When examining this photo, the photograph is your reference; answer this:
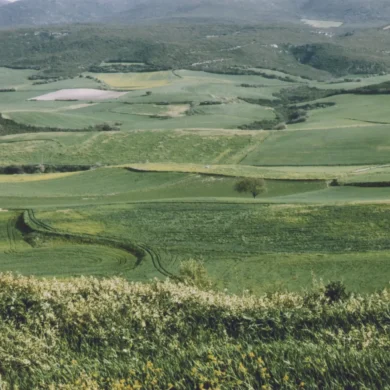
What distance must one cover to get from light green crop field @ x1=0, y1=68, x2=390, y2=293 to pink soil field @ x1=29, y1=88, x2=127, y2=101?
40.2 metres

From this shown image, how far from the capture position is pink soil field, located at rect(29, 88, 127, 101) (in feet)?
609

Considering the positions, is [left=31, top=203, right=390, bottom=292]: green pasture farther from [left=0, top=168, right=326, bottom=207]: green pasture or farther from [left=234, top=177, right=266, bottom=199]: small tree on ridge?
[left=234, top=177, right=266, bottom=199]: small tree on ridge

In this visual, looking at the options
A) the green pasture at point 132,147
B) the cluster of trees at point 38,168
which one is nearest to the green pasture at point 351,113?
the green pasture at point 132,147

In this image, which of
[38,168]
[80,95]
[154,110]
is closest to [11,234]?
[38,168]

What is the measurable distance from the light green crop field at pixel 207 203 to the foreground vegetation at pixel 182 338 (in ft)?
41.9

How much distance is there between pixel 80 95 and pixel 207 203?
447 feet

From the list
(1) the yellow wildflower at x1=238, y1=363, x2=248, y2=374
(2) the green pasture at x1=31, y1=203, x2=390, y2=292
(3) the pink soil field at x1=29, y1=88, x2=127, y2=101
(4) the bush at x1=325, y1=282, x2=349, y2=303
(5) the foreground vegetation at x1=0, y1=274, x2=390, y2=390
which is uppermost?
(1) the yellow wildflower at x1=238, y1=363, x2=248, y2=374

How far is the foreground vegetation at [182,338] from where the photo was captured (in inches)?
721

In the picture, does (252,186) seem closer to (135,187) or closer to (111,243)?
(135,187)

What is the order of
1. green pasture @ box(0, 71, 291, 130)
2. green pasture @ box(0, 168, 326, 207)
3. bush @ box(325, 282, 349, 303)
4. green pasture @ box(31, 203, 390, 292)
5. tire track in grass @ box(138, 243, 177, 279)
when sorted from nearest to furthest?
bush @ box(325, 282, 349, 303)
green pasture @ box(31, 203, 390, 292)
tire track in grass @ box(138, 243, 177, 279)
green pasture @ box(0, 168, 326, 207)
green pasture @ box(0, 71, 291, 130)

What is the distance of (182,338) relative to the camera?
23.3 m

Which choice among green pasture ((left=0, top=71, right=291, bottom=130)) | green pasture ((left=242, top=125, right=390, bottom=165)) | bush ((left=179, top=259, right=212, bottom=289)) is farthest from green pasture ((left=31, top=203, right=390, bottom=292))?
green pasture ((left=0, top=71, right=291, bottom=130))

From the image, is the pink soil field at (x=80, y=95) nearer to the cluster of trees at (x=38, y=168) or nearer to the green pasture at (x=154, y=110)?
the green pasture at (x=154, y=110)

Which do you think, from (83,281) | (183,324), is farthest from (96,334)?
(83,281)
